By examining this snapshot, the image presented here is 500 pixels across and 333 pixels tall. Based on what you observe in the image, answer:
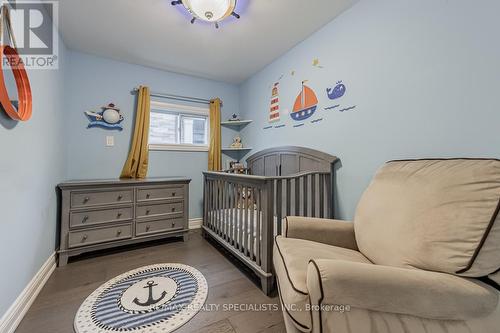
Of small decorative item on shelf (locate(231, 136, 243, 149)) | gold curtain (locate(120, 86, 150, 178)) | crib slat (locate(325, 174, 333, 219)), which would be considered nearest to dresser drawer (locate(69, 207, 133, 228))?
gold curtain (locate(120, 86, 150, 178))

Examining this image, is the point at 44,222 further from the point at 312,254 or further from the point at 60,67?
the point at 312,254

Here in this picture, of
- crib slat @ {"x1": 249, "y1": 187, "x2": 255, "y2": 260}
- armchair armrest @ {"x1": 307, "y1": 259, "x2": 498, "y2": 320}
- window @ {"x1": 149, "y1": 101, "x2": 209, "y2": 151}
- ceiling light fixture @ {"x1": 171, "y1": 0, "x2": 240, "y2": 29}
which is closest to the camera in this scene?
armchair armrest @ {"x1": 307, "y1": 259, "x2": 498, "y2": 320}

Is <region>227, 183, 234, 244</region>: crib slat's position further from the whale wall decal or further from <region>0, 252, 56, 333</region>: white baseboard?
<region>0, 252, 56, 333</region>: white baseboard

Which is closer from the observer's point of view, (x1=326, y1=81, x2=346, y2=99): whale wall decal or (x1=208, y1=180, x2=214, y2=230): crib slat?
(x1=326, y1=81, x2=346, y2=99): whale wall decal

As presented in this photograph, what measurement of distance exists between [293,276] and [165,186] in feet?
6.40

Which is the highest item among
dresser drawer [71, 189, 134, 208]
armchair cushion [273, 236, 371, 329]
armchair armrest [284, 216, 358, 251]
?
dresser drawer [71, 189, 134, 208]

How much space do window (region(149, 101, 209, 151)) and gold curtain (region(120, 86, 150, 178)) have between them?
0.16 metres

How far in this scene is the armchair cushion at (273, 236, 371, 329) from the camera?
2.71 ft

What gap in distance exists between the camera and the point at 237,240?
6.26 ft

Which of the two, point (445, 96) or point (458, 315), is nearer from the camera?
point (458, 315)

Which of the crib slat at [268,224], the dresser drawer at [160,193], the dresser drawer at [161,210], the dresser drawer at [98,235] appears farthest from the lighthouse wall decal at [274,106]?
the dresser drawer at [98,235]

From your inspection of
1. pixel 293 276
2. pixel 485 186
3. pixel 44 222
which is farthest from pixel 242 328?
pixel 44 222

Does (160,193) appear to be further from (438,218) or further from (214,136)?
(438,218)

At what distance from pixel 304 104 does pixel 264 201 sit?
1.24 m
